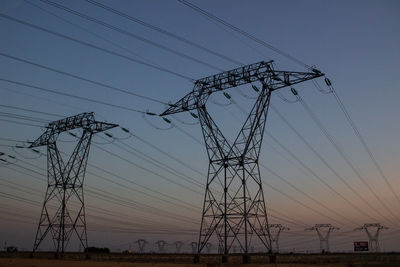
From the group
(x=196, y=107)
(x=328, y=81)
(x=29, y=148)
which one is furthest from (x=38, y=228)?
(x=328, y=81)

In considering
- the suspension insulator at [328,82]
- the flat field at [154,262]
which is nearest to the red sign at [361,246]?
the flat field at [154,262]

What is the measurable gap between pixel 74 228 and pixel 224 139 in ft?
79.5

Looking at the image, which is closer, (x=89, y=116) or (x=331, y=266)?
(x=331, y=266)

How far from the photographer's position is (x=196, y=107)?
148 feet

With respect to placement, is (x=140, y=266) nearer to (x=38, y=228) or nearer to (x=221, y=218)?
(x=221, y=218)

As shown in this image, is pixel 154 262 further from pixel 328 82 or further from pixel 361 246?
pixel 361 246

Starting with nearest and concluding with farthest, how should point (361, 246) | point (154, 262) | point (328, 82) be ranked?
1. point (328, 82)
2. point (154, 262)
3. point (361, 246)

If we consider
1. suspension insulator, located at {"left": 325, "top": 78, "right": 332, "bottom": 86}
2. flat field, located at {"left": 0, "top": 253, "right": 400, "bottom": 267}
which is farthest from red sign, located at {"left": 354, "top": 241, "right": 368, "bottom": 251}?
suspension insulator, located at {"left": 325, "top": 78, "right": 332, "bottom": 86}

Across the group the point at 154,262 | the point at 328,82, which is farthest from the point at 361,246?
the point at 328,82

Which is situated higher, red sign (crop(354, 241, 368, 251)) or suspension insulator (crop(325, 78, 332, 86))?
suspension insulator (crop(325, 78, 332, 86))

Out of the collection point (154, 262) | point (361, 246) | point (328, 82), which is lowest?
point (154, 262)

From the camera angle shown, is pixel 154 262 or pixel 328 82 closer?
pixel 328 82

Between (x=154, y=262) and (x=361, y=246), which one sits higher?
(x=361, y=246)

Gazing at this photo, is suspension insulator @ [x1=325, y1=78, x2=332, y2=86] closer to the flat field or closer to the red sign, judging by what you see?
the flat field
